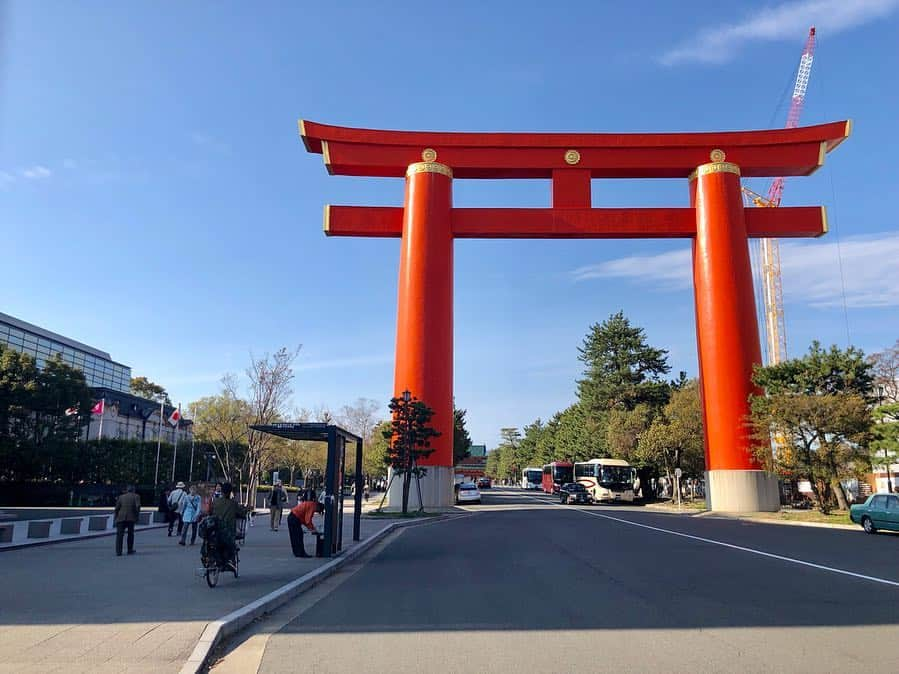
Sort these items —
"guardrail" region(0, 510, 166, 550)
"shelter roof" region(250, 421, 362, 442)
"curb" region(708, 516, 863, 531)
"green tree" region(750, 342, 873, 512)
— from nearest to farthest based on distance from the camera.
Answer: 1. "shelter roof" region(250, 421, 362, 442)
2. "guardrail" region(0, 510, 166, 550)
3. "curb" region(708, 516, 863, 531)
4. "green tree" region(750, 342, 873, 512)

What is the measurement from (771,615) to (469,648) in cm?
392

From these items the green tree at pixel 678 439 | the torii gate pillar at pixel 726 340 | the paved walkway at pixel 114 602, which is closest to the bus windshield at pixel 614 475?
the green tree at pixel 678 439

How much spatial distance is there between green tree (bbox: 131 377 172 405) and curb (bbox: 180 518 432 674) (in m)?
86.4

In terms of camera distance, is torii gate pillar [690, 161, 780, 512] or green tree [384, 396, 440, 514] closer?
green tree [384, 396, 440, 514]

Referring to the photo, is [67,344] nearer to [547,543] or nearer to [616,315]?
[616,315]

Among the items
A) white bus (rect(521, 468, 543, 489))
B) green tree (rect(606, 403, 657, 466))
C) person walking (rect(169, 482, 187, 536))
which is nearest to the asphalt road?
person walking (rect(169, 482, 187, 536))

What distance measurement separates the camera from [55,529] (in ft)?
68.3

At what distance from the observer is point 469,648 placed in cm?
687

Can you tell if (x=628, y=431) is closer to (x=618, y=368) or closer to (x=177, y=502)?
(x=618, y=368)

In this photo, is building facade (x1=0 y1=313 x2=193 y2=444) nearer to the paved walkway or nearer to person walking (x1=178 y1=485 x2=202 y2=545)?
person walking (x1=178 y1=485 x2=202 y2=545)

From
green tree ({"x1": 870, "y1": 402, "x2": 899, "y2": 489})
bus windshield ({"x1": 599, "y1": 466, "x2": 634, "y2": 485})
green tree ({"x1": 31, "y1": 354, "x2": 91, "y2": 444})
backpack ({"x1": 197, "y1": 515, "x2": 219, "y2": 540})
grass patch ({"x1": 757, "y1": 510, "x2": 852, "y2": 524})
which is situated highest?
green tree ({"x1": 31, "y1": 354, "x2": 91, "y2": 444})

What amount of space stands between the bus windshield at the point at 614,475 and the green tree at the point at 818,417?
57.4ft

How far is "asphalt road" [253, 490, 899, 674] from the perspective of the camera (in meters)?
6.43

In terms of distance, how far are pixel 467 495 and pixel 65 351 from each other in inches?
1822
